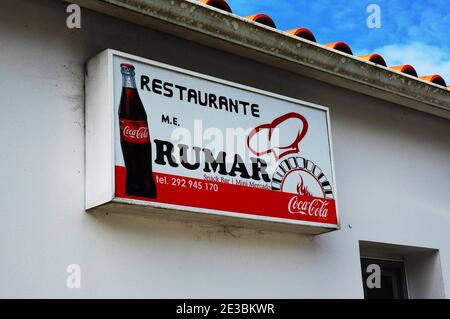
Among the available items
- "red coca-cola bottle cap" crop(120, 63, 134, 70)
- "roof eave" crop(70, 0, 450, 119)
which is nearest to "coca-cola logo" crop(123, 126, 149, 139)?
"red coca-cola bottle cap" crop(120, 63, 134, 70)

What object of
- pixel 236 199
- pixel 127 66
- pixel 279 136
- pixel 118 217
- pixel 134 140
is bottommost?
pixel 118 217

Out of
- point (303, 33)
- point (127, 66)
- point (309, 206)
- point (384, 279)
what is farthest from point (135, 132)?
point (384, 279)

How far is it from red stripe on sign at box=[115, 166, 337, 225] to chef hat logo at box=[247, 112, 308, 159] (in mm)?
298

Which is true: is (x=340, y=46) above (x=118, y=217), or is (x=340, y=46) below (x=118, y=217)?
above

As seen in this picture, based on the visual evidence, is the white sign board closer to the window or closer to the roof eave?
the roof eave

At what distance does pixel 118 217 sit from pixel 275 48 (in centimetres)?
161

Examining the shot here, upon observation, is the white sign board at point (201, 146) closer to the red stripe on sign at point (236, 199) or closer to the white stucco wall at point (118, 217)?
the red stripe on sign at point (236, 199)

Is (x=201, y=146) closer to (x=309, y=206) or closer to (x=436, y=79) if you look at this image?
(x=309, y=206)

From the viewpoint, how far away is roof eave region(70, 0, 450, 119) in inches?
184

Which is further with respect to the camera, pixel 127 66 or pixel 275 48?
pixel 275 48

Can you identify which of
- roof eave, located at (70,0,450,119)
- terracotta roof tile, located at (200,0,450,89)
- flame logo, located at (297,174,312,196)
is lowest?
flame logo, located at (297,174,312,196)

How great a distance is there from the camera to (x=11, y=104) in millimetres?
4301

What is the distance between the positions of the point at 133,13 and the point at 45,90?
0.74 m

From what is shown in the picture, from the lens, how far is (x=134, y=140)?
4.45 metres
